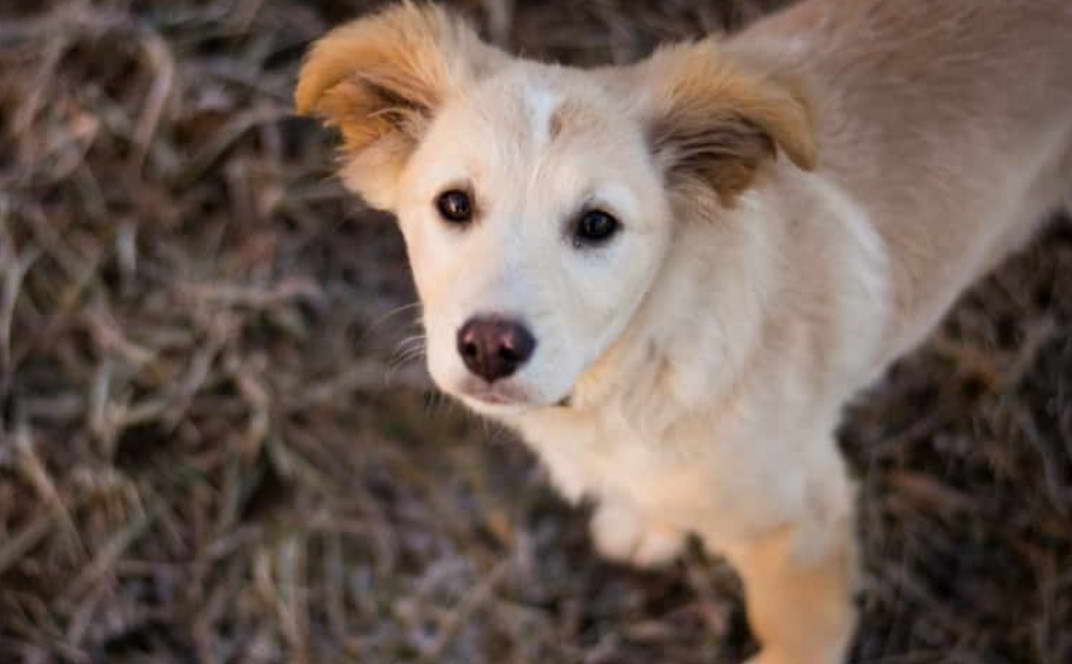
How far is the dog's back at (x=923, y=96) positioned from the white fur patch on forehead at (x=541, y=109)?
0.61 meters

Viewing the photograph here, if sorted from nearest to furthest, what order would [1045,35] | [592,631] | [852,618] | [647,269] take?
1. [647,269]
2. [1045,35]
3. [852,618]
4. [592,631]

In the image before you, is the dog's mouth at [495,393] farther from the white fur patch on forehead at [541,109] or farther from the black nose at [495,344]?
the white fur patch on forehead at [541,109]

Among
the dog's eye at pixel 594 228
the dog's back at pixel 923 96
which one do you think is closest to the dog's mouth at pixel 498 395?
the dog's eye at pixel 594 228

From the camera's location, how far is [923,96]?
8.80 feet

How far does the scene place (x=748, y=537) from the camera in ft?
9.40

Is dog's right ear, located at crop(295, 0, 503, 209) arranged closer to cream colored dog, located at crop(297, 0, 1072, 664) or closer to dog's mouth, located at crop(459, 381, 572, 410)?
cream colored dog, located at crop(297, 0, 1072, 664)

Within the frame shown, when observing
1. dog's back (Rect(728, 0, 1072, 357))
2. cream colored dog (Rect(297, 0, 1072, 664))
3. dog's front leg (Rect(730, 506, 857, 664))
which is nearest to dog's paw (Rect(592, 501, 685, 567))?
dog's front leg (Rect(730, 506, 857, 664))

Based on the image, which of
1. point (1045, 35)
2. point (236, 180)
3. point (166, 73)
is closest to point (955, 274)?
point (1045, 35)

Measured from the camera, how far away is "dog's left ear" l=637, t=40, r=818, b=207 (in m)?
2.19

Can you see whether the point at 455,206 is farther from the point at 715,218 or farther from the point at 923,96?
the point at 923,96

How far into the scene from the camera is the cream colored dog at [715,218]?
2117mm

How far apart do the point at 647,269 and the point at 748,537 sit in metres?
0.93

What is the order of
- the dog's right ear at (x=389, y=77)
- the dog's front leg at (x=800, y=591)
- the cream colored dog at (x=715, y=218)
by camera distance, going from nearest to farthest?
the cream colored dog at (x=715, y=218)
the dog's right ear at (x=389, y=77)
the dog's front leg at (x=800, y=591)

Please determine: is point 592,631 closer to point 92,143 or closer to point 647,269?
point 647,269
